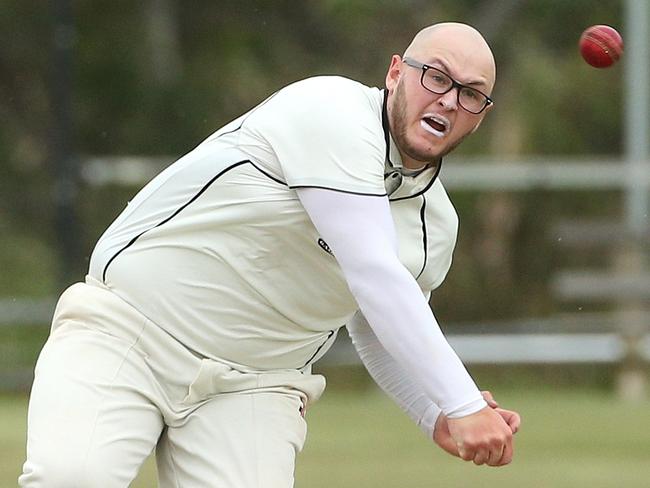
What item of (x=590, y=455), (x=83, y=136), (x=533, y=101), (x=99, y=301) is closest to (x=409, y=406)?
(x=99, y=301)

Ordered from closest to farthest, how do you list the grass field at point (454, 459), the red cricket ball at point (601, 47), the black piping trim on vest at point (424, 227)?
the black piping trim on vest at point (424, 227) < the red cricket ball at point (601, 47) < the grass field at point (454, 459)

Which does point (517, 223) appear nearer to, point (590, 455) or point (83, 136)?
point (83, 136)

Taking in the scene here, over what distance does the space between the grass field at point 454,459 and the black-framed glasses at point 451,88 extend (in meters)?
4.27

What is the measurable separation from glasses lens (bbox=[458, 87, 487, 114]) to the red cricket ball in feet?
3.08

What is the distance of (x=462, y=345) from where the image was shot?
45.1ft

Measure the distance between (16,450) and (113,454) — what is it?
5.52 meters

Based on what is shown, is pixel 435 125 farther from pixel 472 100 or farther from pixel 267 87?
pixel 267 87

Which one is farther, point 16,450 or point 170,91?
point 170,91

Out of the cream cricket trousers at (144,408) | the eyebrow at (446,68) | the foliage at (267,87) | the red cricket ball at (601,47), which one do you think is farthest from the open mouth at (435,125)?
the foliage at (267,87)

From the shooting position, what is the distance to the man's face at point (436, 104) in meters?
4.79

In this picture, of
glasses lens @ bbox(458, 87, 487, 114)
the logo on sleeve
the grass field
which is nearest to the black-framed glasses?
glasses lens @ bbox(458, 87, 487, 114)

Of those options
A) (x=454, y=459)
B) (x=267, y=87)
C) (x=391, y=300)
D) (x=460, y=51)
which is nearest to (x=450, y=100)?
(x=460, y=51)

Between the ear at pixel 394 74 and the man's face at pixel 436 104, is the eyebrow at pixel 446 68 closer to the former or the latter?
the man's face at pixel 436 104

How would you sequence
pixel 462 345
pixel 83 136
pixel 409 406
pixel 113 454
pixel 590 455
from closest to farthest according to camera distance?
pixel 113 454, pixel 409 406, pixel 590 455, pixel 462 345, pixel 83 136
